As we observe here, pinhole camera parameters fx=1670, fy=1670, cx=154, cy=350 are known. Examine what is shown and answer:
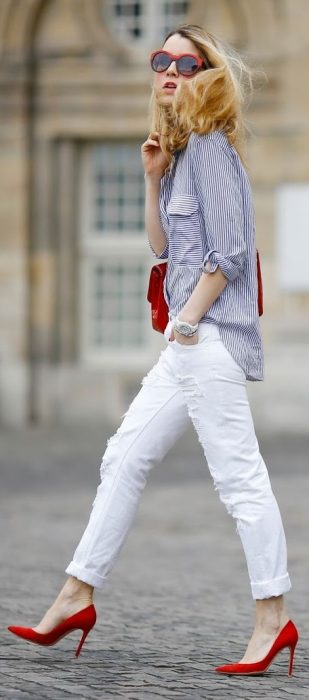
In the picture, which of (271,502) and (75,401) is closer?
(271,502)

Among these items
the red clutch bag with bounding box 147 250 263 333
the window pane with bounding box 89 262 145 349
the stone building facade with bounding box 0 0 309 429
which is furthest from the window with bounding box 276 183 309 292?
the red clutch bag with bounding box 147 250 263 333

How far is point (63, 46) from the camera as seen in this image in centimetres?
1569

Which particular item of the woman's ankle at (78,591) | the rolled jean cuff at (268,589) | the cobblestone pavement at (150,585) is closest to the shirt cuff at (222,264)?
the rolled jean cuff at (268,589)

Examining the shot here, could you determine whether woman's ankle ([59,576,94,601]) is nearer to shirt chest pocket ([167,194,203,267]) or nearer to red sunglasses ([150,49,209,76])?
shirt chest pocket ([167,194,203,267])

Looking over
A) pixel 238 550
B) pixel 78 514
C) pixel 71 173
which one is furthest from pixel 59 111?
pixel 238 550

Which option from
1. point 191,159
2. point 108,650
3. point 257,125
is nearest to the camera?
point 191,159

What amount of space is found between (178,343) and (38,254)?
11395 millimetres

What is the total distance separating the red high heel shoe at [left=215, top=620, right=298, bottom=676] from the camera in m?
4.42

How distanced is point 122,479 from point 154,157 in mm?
890

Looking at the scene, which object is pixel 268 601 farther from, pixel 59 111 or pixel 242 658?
pixel 59 111

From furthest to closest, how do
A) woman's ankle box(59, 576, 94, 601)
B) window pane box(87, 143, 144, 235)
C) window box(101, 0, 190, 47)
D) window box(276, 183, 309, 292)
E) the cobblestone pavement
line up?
window pane box(87, 143, 144, 235) < window box(101, 0, 190, 47) < window box(276, 183, 309, 292) < woman's ankle box(59, 576, 94, 601) < the cobblestone pavement

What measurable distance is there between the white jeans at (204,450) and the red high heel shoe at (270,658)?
0.11 m

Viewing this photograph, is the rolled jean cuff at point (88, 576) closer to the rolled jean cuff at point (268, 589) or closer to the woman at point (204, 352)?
the woman at point (204, 352)

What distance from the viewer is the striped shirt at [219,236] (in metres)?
4.42
